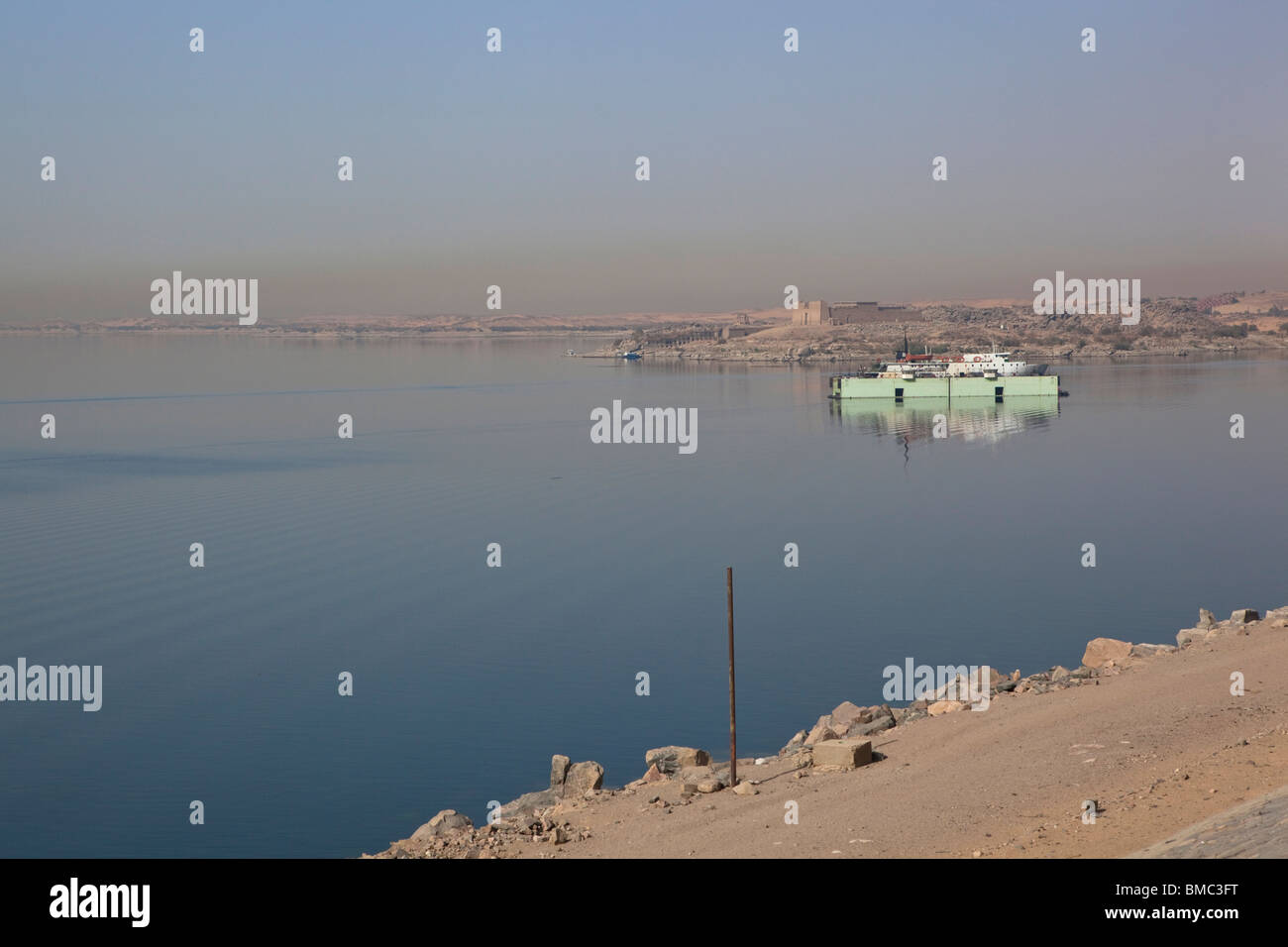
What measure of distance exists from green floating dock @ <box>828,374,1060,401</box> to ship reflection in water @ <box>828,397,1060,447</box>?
813 mm

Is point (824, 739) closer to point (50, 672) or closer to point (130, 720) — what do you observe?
point (130, 720)

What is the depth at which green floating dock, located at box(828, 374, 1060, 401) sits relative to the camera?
292 ft

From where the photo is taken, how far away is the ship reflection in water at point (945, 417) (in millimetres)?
67688

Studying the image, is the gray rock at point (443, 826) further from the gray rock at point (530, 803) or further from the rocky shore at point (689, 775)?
the gray rock at point (530, 803)

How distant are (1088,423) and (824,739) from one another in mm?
57956

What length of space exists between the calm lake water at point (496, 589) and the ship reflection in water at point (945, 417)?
138 inches

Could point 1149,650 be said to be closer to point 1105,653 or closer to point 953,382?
point 1105,653

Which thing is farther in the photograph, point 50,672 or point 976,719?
point 50,672

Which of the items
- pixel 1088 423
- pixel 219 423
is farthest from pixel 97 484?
pixel 1088 423

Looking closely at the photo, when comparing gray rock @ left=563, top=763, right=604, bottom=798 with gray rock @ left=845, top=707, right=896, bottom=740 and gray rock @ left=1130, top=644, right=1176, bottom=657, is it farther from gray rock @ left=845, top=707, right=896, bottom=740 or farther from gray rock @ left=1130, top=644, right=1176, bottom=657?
gray rock @ left=1130, top=644, right=1176, bottom=657

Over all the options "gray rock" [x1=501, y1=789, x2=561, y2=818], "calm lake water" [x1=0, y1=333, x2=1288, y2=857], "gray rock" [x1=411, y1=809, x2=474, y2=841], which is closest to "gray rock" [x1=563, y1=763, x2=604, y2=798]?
"gray rock" [x1=501, y1=789, x2=561, y2=818]

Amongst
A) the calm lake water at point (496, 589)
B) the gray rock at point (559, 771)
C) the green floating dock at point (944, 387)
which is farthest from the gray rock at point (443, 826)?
the green floating dock at point (944, 387)

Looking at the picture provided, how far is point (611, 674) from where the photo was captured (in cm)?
2072
